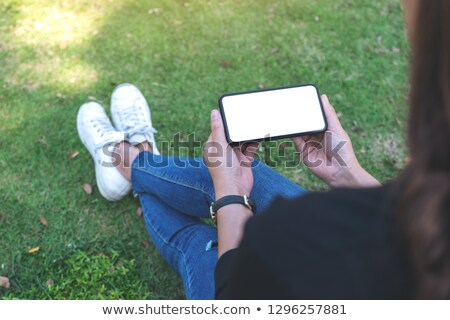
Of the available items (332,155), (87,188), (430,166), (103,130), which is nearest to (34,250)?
(87,188)

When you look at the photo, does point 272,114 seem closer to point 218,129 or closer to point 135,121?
point 218,129

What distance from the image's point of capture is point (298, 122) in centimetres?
179

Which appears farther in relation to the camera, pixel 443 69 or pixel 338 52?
pixel 338 52

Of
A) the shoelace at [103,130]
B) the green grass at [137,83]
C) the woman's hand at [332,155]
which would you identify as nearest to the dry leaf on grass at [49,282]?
the green grass at [137,83]

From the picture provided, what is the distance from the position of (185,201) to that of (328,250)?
1.16m

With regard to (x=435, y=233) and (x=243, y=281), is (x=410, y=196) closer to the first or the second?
(x=435, y=233)

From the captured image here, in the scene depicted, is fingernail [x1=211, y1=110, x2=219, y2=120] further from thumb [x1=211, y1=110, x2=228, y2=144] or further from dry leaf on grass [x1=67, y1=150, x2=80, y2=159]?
dry leaf on grass [x1=67, y1=150, x2=80, y2=159]

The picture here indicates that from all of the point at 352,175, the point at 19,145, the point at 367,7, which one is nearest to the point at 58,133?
the point at 19,145

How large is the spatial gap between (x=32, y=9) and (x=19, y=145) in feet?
3.64

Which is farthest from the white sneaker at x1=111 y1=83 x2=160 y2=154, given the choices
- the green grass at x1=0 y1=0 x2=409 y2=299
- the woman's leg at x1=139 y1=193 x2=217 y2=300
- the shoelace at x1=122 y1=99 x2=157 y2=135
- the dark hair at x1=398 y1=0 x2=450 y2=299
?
the dark hair at x1=398 y1=0 x2=450 y2=299

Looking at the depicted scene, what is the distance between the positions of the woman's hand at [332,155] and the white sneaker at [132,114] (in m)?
0.86

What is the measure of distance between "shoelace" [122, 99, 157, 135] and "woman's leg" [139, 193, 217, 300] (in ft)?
1.36

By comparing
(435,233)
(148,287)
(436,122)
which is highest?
(436,122)

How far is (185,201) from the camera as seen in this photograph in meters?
1.92
